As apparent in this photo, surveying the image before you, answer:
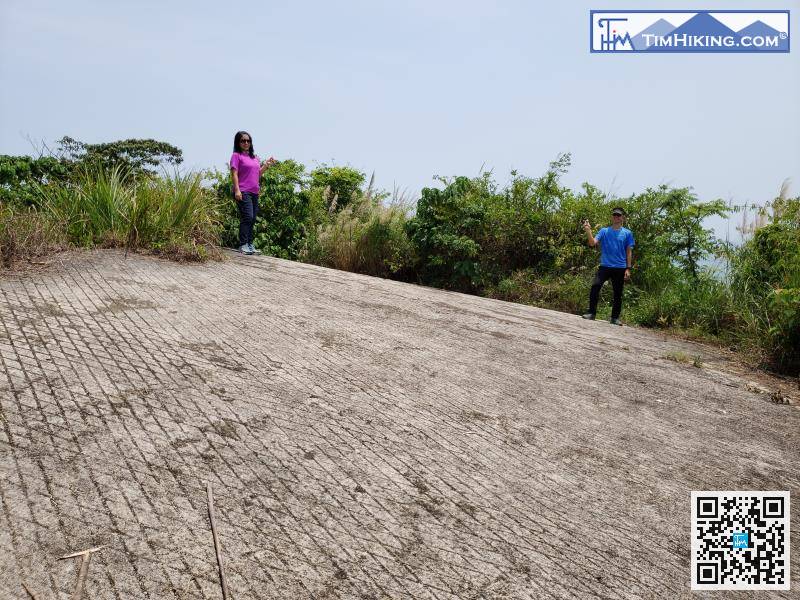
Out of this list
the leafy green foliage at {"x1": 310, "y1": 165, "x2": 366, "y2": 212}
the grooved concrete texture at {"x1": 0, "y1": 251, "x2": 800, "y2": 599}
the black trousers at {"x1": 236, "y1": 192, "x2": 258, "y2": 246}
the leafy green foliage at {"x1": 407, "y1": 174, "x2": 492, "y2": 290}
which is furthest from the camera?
the leafy green foliage at {"x1": 310, "y1": 165, "x2": 366, "y2": 212}

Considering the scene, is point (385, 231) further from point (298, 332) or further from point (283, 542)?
point (283, 542)

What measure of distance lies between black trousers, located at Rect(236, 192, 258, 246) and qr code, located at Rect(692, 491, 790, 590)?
621 cm

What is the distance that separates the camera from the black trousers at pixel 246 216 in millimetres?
7641

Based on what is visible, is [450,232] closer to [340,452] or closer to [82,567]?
[340,452]

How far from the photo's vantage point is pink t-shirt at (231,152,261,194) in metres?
7.47

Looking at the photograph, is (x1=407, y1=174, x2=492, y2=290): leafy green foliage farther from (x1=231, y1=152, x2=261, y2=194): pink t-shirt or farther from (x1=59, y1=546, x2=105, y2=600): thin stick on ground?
(x1=59, y1=546, x2=105, y2=600): thin stick on ground

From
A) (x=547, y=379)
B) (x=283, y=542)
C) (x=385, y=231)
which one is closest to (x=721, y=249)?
(x=385, y=231)

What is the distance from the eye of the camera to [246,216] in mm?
7688

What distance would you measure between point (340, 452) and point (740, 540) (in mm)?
1662

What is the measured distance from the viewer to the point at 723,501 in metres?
2.66

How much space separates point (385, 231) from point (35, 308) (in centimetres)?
596

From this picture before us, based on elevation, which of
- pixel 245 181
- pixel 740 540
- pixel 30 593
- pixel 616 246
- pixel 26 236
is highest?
pixel 245 181

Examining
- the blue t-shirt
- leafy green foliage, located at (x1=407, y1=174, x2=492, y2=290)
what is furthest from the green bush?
the blue t-shirt

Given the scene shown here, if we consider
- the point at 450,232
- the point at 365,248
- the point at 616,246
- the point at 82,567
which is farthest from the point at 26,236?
the point at 616,246
